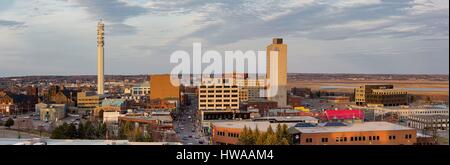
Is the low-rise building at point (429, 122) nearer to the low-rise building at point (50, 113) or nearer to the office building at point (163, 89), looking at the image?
the office building at point (163, 89)

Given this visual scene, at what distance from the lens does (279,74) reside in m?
16.6

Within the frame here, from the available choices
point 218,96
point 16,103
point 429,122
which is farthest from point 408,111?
point 16,103

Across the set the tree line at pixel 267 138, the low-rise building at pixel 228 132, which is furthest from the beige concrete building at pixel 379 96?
the tree line at pixel 267 138

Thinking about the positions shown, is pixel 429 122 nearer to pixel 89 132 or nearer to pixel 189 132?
pixel 189 132

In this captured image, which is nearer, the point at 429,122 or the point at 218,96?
the point at 429,122

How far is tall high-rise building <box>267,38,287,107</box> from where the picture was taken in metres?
15.6

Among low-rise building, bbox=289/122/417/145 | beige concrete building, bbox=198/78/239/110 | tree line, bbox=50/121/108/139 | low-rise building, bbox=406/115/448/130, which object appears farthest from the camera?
beige concrete building, bbox=198/78/239/110

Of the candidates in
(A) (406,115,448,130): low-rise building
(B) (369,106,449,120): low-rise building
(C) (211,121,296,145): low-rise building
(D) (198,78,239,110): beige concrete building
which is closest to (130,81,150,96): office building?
(D) (198,78,239,110): beige concrete building

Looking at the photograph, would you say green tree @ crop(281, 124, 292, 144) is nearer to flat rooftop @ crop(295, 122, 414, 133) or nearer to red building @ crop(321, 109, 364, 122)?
flat rooftop @ crop(295, 122, 414, 133)

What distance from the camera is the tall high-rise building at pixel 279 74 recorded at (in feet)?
51.1

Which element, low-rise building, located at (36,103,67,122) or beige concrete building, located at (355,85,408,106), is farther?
beige concrete building, located at (355,85,408,106)

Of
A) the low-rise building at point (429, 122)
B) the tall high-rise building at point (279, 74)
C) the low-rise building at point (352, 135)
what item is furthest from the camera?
the tall high-rise building at point (279, 74)

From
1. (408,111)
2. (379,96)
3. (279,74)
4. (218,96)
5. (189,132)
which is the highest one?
(279,74)
